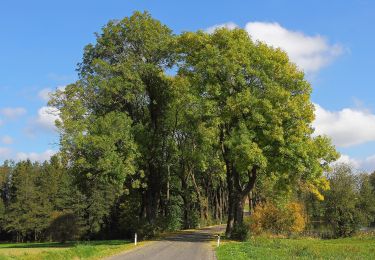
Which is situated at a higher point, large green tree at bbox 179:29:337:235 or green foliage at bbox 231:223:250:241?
large green tree at bbox 179:29:337:235

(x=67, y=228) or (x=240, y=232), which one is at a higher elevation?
(x=240, y=232)

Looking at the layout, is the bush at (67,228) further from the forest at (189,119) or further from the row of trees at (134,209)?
the forest at (189,119)

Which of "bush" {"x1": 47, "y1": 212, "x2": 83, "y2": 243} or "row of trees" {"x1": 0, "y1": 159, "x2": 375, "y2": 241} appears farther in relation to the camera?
"bush" {"x1": 47, "y1": 212, "x2": 83, "y2": 243}

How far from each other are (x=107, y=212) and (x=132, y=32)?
4389 centimetres

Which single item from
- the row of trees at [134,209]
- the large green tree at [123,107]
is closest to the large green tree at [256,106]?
the row of trees at [134,209]

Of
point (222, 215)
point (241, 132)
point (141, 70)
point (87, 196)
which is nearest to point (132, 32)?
point (141, 70)

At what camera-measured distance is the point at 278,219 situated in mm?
47250

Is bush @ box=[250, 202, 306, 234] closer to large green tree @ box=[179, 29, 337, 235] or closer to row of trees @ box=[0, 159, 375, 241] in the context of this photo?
row of trees @ box=[0, 159, 375, 241]

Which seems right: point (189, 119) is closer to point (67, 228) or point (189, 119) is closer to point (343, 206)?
point (343, 206)

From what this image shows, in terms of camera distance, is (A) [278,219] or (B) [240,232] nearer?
(B) [240,232]

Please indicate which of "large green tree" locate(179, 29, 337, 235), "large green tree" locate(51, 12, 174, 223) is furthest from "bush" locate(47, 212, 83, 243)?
"large green tree" locate(179, 29, 337, 235)

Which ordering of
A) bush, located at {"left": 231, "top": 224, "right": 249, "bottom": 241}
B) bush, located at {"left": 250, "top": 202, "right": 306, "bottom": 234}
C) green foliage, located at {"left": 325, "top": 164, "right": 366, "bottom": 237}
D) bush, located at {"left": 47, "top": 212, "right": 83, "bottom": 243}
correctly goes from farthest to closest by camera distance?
bush, located at {"left": 47, "top": 212, "right": 83, "bottom": 243} < green foliage, located at {"left": 325, "top": 164, "right": 366, "bottom": 237} < bush, located at {"left": 250, "top": 202, "right": 306, "bottom": 234} < bush, located at {"left": 231, "top": 224, "right": 249, "bottom": 241}

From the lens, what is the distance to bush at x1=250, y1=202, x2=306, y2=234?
152 ft

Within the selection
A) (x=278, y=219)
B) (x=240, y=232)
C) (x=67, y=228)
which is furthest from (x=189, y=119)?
(x=67, y=228)
